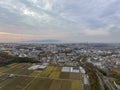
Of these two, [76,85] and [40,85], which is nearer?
[40,85]

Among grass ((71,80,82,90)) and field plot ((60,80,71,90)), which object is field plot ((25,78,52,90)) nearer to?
field plot ((60,80,71,90))

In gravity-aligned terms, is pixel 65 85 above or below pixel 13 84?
below

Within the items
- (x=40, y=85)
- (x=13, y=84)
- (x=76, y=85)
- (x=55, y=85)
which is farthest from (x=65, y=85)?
(x=13, y=84)

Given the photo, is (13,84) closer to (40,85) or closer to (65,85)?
(40,85)

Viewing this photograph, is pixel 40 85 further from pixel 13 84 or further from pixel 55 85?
pixel 13 84

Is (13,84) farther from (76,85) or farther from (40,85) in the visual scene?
(76,85)

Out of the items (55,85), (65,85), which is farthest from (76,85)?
(55,85)

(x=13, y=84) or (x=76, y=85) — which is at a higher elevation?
(x=13, y=84)

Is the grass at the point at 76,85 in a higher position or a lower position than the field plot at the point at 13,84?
lower

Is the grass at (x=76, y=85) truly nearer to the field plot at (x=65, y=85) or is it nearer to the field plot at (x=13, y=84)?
the field plot at (x=65, y=85)

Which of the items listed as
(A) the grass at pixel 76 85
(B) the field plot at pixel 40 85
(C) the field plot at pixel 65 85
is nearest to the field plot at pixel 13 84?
(B) the field plot at pixel 40 85

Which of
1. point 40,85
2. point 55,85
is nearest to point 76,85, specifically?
point 55,85

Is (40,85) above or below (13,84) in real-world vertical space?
below

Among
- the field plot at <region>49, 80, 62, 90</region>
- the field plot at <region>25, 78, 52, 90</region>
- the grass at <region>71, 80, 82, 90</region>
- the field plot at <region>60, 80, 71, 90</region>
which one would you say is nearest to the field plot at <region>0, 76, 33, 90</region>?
the field plot at <region>25, 78, 52, 90</region>
